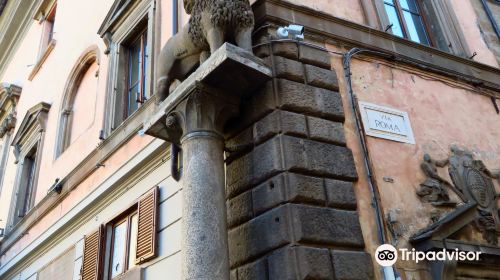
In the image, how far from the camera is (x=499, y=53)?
7.65 m

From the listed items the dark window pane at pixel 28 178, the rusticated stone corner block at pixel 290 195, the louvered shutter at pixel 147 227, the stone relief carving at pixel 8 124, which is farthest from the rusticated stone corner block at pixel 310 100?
the stone relief carving at pixel 8 124

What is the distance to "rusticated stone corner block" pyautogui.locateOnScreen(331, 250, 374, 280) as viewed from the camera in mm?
4094

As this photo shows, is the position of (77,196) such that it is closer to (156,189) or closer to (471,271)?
(156,189)

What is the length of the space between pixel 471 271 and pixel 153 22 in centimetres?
512

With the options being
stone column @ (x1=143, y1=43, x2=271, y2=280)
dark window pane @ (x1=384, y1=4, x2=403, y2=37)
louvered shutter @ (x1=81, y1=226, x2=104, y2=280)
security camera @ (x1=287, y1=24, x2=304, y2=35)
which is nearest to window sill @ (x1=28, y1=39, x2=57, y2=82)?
louvered shutter @ (x1=81, y1=226, x2=104, y2=280)

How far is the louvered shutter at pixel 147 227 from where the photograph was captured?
224 inches

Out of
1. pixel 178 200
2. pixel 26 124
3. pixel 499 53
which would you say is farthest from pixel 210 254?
pixel 26 124

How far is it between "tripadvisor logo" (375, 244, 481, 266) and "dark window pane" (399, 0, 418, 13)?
3.90 meters

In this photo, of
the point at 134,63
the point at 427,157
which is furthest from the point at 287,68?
the point at 134,63

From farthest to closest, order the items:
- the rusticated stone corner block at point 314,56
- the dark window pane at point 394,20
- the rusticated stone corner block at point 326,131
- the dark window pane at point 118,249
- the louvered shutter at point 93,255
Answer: the dark window pane at point 394,20 < the louvered shutter at point 93,255 < the dark window pane at point 118,249 < the rusticated stone corner block at point 314,56 < the rusticated stone corner block at point 326,131

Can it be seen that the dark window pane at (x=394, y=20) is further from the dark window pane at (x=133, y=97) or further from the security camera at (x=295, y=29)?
the dark window pane at (x=133, y=97)

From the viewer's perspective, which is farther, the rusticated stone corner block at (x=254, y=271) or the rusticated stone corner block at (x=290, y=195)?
the rusticated stone corner block at (x=290, y=195)

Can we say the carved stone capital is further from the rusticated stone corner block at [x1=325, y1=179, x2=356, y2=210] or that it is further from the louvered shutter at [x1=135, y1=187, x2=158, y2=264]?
the louvered shutter at [x1=135, y1=187, x2=158, y2=264]

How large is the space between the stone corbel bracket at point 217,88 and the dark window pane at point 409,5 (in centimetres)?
348
